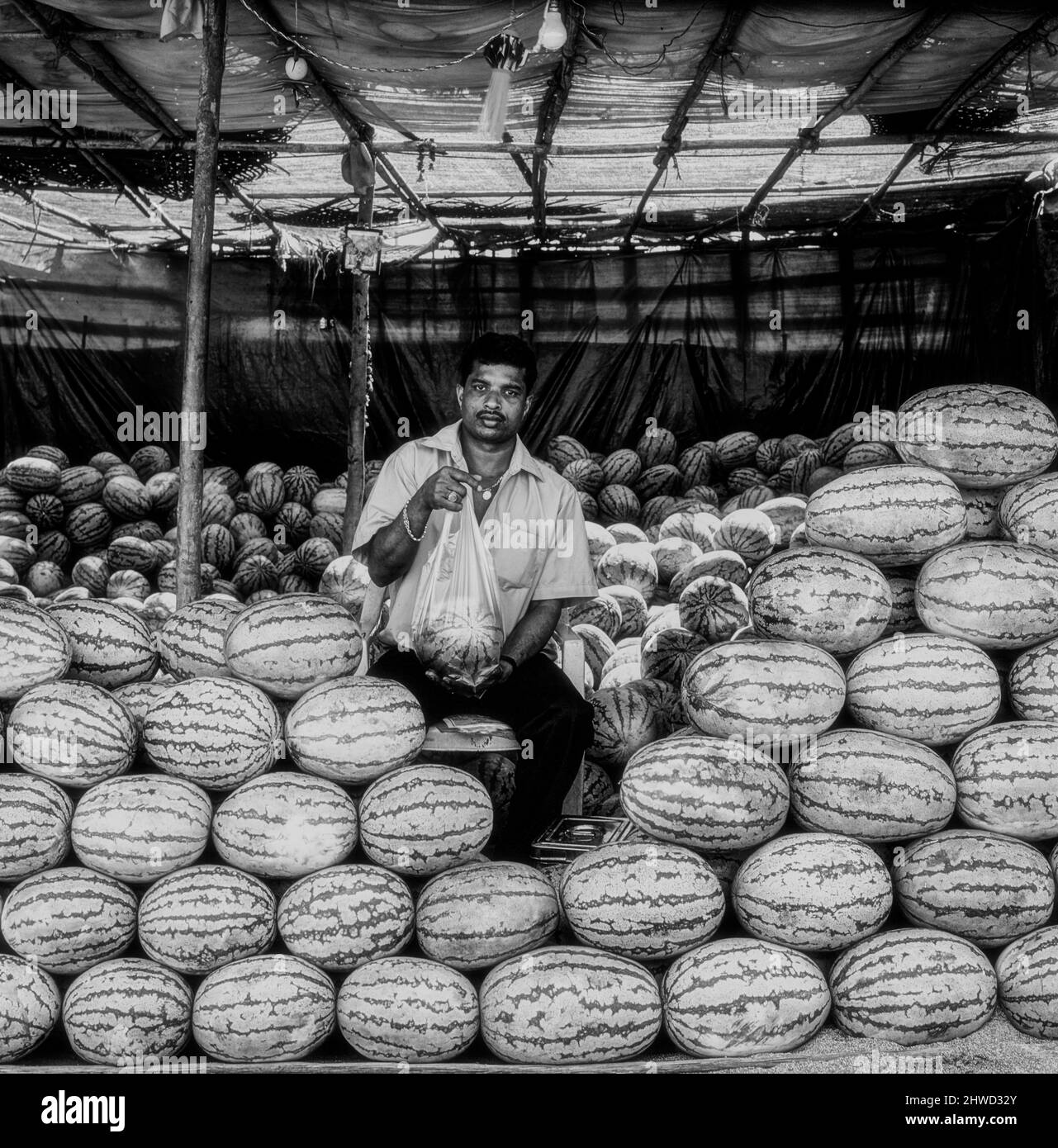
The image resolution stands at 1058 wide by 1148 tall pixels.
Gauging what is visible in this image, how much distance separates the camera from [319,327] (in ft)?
35.4

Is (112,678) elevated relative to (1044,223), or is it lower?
lower

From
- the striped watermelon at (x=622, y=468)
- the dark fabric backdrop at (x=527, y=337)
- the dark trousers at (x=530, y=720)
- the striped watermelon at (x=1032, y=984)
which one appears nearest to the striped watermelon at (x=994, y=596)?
the striped watermelon at (x=1032, y=984)

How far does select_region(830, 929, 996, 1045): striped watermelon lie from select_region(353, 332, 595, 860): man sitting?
106 cm

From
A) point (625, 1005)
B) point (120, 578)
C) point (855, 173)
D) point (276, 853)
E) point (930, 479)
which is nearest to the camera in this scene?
point (625, 1005)

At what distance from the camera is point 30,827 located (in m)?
2.58

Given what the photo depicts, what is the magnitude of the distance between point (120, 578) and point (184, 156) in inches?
134

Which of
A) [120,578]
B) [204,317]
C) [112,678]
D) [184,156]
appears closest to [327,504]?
[120,578]

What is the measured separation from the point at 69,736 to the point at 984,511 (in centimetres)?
264

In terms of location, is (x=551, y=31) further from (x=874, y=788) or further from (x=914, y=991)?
(x=914, y=991)

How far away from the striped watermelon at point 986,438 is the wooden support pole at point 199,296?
3.29 metres

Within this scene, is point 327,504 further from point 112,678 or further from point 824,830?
point 824,830

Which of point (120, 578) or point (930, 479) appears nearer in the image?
point (930, 479)

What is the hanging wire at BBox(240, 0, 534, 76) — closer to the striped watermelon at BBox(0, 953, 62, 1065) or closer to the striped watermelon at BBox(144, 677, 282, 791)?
A: the striped watermelon at BBox(144, 677, 282, 791)

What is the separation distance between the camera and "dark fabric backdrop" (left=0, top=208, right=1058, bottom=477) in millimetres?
10242
